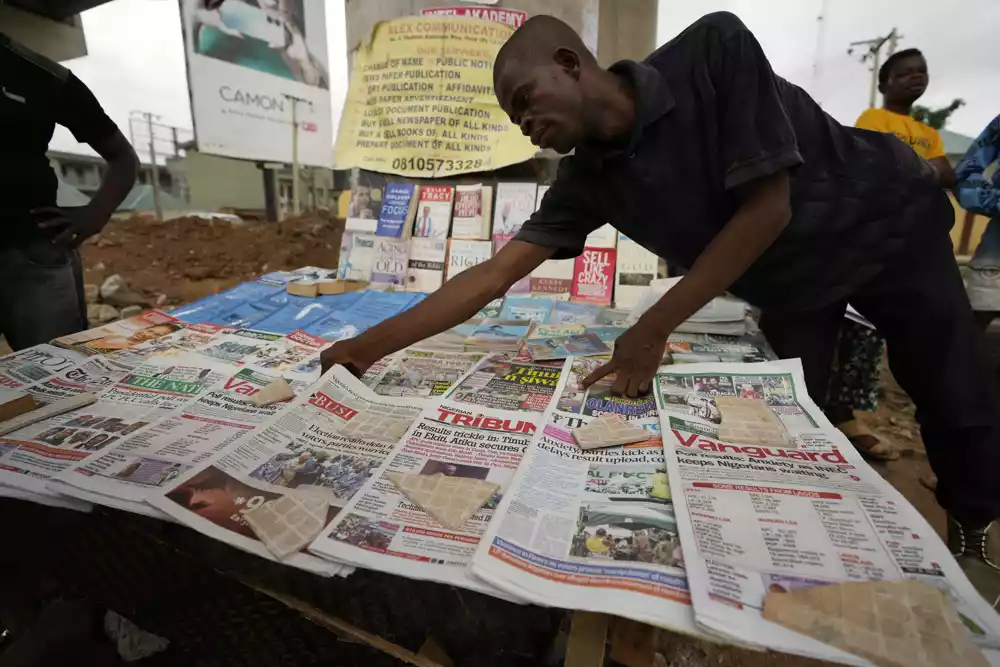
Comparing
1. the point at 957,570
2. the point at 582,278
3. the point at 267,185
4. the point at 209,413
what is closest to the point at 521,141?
the point at 582,278

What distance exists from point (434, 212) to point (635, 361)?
150 centimetres

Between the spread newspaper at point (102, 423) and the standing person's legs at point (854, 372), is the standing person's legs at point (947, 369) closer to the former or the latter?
the standing person's legs at point (854, 372)

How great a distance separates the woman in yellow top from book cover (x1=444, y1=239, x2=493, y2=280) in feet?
4.99

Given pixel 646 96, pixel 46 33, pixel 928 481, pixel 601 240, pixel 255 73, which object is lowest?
pixel 928 481

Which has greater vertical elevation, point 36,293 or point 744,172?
point 744,172

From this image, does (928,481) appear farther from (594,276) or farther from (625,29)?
(625,29)

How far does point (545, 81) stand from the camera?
0.87m

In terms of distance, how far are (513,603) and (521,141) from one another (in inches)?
77.3

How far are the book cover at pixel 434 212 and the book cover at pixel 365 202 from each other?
0.70 ft

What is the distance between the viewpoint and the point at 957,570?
53 centimetres

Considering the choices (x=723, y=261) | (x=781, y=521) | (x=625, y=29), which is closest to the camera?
(x=781, y=521)

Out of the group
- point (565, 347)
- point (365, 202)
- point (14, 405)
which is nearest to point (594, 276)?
point (565, 347)

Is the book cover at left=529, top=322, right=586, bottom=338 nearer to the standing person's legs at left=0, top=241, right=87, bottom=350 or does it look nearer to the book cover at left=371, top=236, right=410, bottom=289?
the book cover at left=371, top=236, right=410, bottom=289

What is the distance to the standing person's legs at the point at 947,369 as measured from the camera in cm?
105
